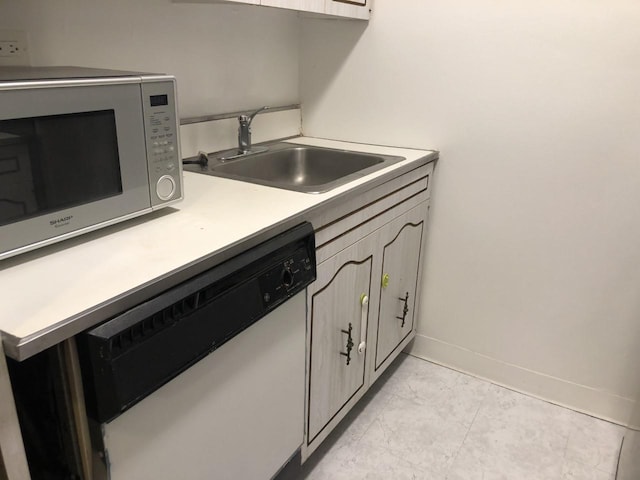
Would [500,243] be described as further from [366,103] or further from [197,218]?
[197,218]

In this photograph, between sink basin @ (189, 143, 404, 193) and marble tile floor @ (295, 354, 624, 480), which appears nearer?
marble tile floor @ (295, 354, 624, 480)

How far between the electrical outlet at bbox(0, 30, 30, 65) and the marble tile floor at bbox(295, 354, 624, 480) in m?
1.37

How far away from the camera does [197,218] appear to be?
1.10m

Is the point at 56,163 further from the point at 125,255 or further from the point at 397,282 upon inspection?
the point at 397,282

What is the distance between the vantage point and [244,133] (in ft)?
5.84

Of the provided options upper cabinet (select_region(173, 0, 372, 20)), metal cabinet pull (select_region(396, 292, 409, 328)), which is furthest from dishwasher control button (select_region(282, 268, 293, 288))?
metal cabinet pull (select_region(396, 292, 409, 328))

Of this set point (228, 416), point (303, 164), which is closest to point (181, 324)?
point (228, 416)

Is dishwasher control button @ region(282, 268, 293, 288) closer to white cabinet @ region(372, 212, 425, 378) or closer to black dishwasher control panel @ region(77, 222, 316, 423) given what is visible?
black dishwasher control panel @ region(77, 222, 316, 423)

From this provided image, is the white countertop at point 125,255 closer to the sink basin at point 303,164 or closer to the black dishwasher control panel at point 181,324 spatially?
the black dishwasher control panel at point 181,324

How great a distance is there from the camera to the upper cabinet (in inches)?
55.7

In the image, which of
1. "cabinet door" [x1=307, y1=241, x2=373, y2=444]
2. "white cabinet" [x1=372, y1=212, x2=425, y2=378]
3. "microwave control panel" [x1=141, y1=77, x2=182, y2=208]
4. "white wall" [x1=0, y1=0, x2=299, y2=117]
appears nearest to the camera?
"microwave control panel" [x1=141, y1=77, x2=182, y2=208]

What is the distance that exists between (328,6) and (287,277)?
99 cm

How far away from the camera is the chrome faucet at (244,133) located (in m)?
1.77

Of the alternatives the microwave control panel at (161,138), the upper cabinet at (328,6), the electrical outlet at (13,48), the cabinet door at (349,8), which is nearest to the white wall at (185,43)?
the electrical outlet at (13,48)
